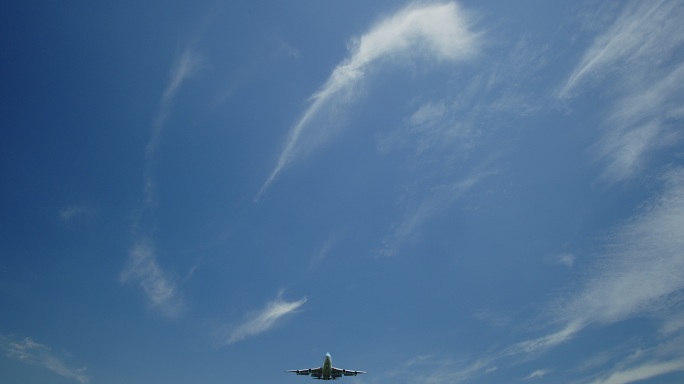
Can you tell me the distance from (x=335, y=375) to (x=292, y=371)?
1754cm

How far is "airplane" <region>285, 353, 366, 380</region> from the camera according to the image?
11652cm

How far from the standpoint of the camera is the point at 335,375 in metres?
125

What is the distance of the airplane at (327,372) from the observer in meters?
117

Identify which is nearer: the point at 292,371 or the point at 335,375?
the point at 335,375

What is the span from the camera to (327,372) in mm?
119500

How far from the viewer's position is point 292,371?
133 metres
